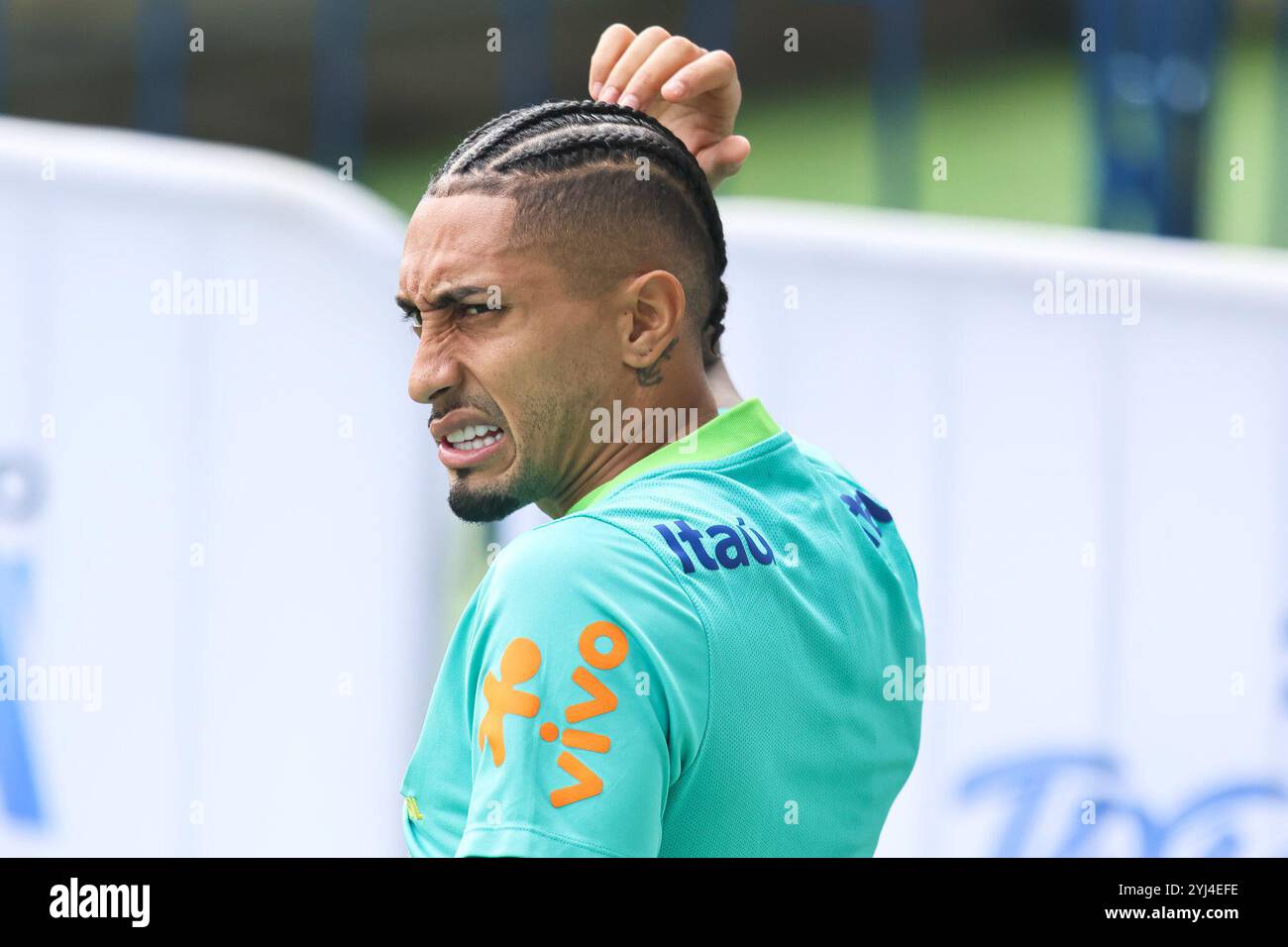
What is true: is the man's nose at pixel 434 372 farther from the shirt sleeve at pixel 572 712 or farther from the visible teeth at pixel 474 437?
the shirt sleeve at pixel 572 712

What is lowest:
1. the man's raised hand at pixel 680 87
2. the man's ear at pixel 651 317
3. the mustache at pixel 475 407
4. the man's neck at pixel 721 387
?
the mustache at pixel 475 407

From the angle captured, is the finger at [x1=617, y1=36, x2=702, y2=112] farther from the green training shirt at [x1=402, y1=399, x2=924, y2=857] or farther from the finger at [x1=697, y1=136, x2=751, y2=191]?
the green training shirt at [x1=402, y1=399, x2=924, y2=857]

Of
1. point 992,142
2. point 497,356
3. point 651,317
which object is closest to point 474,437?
point 497,356

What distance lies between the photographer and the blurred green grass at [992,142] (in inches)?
237

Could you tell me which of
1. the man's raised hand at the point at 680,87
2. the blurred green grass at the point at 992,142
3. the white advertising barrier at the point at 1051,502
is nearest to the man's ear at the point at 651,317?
the man's raised hand at the point at 680,87

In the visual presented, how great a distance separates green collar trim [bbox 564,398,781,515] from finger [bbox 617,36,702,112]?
1.68 feet

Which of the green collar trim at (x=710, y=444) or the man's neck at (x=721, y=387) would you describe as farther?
the man's neck at (x=721, y=387)

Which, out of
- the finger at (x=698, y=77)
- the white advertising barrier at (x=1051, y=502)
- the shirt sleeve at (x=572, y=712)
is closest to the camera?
the shirt sleeve at (x=572, y=712)

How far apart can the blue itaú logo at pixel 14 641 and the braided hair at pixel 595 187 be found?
1.78m

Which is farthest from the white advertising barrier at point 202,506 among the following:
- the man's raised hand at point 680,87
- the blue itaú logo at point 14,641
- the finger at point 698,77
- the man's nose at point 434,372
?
the man's nose at point 434,372

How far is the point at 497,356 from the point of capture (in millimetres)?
1898

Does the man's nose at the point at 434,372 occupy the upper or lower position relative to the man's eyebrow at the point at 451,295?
lower

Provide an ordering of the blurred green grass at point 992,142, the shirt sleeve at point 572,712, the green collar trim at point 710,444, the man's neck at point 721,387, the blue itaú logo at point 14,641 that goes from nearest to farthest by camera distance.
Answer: the shirt sleeve at point 572,712, the green collar trim at point 710,444, the man's neck at point 721,387, the blue itaú logo at point 14,641, the blurred green grass at point 992,142

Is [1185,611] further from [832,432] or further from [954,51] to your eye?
[954,51]
